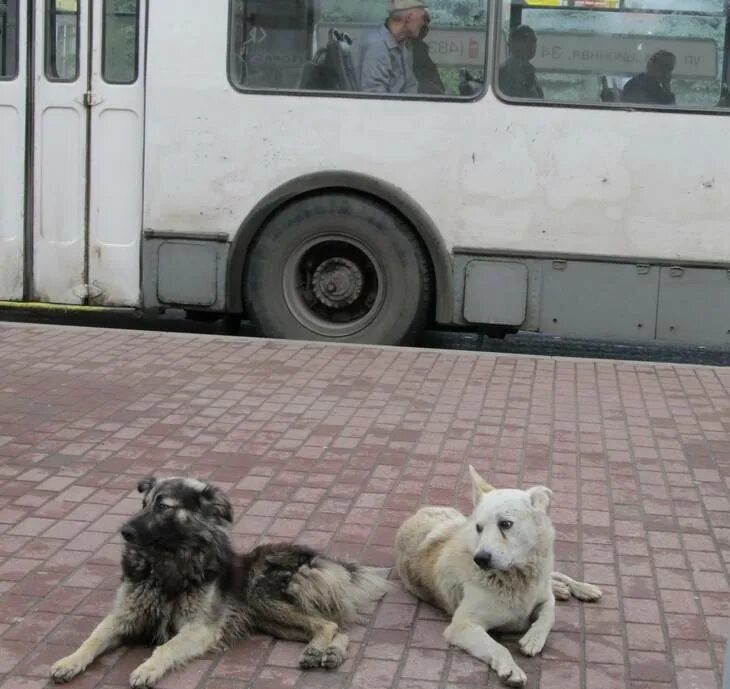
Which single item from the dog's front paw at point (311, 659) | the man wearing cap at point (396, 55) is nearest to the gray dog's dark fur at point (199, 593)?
the dog's front paw at point (311, 659)

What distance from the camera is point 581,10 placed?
9.33m

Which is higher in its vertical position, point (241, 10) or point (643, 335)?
point (241, 10)

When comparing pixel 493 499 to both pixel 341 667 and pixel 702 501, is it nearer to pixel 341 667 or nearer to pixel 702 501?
pixel 341 667

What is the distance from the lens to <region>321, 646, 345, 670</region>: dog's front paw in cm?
425

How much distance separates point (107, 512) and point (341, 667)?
1.94 m

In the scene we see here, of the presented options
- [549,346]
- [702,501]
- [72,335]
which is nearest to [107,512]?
[702,501]

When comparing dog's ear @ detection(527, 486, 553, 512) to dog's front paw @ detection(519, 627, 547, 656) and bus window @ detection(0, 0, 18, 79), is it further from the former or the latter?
bus window @ detection(0, 0, 18, 79)

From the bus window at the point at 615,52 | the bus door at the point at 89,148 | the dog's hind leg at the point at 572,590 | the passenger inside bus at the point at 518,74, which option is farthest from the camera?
the bus door at the point at 89,148

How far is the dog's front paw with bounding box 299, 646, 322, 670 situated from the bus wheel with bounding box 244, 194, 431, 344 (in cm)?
552

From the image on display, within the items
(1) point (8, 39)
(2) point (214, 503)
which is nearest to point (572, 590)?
(2) point (214, 503)

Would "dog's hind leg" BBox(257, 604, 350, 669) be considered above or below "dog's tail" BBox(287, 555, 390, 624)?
below

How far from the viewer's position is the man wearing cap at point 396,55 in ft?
31.1

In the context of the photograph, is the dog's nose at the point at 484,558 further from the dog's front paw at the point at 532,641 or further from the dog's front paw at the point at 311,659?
the dog's front paw at the point at 311,659

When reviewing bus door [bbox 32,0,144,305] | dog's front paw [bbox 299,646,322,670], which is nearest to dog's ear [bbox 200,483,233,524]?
dog's front paw [bbox 299,646,322,670]
